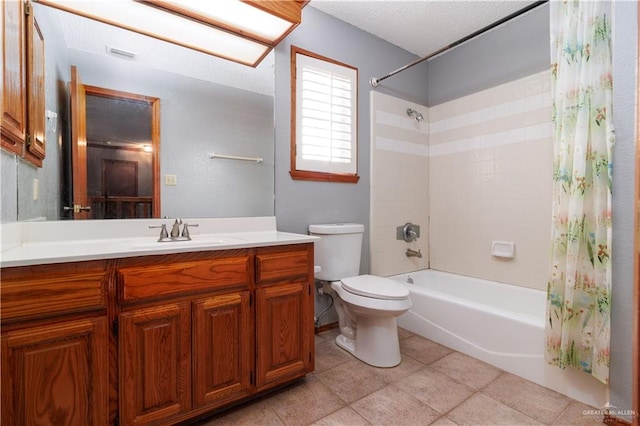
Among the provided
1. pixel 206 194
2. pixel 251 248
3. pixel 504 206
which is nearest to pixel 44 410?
pixel 251 248

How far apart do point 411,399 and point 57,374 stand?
1492mm

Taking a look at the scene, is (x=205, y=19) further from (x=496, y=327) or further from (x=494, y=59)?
(x=496, y=327)

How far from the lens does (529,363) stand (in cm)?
164

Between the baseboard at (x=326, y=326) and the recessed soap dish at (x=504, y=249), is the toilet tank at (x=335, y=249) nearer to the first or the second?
the baseboard at (x=326, y=326)

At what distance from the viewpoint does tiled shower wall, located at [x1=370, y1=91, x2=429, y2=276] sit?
8.25 feet

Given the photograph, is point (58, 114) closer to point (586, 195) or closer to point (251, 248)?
point (251, 248)

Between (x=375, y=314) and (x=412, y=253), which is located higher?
(x=412, y=253)

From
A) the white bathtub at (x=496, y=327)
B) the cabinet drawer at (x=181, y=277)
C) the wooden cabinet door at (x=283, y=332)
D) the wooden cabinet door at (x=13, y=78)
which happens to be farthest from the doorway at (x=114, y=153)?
the white bathtub at (x=496, y=327)

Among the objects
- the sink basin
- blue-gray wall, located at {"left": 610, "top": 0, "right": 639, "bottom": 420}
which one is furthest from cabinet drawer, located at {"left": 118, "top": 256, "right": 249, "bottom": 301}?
blue-gray wall, located at {"left": 610, "top": 0, "right": 639, "bottom": 420}

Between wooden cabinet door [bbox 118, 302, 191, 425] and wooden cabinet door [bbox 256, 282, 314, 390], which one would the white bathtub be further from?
wooden cabinet door [bbox 118, 302, 191, 425]

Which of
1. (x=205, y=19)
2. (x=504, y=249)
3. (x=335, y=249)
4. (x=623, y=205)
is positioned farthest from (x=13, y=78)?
(x=504, y=249)

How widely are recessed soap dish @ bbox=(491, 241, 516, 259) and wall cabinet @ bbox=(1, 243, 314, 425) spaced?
5.71ft

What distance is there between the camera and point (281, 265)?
4.85 ft

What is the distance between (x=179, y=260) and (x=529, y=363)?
6.32 feet
